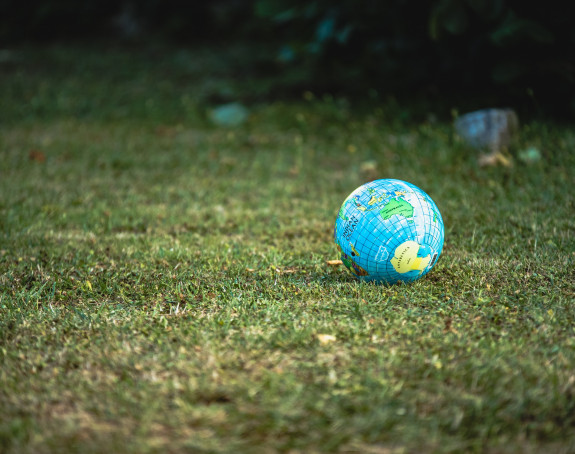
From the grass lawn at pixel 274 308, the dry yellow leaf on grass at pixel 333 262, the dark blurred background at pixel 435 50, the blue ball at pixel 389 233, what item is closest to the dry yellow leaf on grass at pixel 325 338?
the grass lawn at pixel 274 308

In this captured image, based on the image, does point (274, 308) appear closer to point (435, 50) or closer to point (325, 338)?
point (325, 338)

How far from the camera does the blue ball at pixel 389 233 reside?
3152 mm

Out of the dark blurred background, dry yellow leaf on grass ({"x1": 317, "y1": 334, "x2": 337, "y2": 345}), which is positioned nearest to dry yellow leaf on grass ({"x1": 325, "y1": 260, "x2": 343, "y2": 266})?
dry yellow leaf on grass ({"x1": 317, "y1": 334, "x2": 337, "y2": 345})

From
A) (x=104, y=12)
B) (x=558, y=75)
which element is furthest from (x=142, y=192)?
(x=104, y=12)

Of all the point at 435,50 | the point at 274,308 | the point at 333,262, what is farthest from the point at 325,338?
the point at 435,50

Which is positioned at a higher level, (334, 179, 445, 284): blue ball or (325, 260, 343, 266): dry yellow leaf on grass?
(334, 179, 445, 284): blue ball

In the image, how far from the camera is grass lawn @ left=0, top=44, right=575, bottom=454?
218 cm

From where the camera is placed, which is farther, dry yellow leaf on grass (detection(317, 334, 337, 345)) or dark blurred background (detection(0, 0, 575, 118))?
dark blurred background (detection(0, 0, 575, 118))

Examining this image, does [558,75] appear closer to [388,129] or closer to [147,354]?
[388,129]

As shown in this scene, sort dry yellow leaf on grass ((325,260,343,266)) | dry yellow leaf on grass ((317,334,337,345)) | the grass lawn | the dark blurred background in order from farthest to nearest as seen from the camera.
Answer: the dark blurred background, dry yellow leaf on grass ((325,260,343,266)), dry yellow leaf on grass ((317,334,337,345)), the grass lawn

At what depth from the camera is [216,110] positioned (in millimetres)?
8633

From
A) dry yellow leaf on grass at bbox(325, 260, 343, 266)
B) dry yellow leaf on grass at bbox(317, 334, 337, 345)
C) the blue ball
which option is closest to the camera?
dry yellow leaf on grass at bbox(317, 334, 337, 345)

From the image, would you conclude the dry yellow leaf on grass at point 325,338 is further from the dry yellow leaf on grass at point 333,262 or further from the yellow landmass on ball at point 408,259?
the dry yellow leaf on grass at point 333,262

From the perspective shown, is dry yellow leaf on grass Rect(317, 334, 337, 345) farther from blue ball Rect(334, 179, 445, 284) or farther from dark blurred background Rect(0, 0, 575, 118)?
dark blurred background Rect(0, 0, 575, 118)
